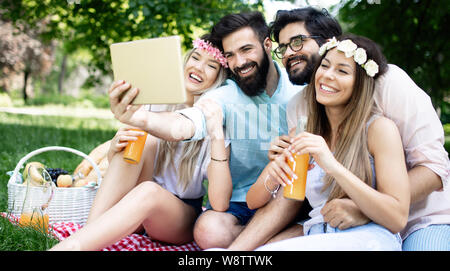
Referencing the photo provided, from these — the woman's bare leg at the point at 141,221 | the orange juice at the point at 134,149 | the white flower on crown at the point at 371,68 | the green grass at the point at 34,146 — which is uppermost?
the white flower on crown at the point at 371,68

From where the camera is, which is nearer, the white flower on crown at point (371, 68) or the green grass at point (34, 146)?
the white flower on crown at point (371, 68)

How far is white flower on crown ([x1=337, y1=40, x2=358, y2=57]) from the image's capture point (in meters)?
2.24

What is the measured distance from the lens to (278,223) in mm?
2547

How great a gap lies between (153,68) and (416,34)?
5.94 m

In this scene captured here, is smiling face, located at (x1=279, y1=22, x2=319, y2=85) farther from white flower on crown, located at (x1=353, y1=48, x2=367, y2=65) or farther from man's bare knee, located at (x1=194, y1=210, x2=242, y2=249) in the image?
man's bare knee, located at (x1=194, y1=210, x2=242, y2=249)

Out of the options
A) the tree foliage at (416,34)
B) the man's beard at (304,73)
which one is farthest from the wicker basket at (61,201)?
the tree foliage at (416,34)

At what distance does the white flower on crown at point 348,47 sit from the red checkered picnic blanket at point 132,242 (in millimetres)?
1637

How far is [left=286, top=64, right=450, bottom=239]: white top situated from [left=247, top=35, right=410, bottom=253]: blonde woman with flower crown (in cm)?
15

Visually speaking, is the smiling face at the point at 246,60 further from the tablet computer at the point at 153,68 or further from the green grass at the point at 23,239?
the green grass at the point at 23,239

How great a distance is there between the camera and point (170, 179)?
3.06 metres

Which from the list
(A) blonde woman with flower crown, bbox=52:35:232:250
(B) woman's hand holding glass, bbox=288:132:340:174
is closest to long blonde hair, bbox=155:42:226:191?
(A) blonde woman with flower crown, bbox=52:35:232:250

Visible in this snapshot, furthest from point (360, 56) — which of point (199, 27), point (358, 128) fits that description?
point (199, 27)

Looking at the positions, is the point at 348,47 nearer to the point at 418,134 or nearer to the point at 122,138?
the point at 418,134

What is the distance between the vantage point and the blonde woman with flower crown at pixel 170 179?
2.36 meters
